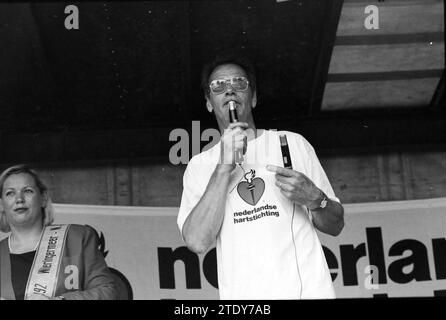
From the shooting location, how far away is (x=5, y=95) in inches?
154

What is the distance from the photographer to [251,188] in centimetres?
250

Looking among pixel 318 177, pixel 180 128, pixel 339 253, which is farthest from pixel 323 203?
pixel 180 128

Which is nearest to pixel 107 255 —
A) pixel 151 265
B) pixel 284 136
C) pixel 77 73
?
pixel 151 265

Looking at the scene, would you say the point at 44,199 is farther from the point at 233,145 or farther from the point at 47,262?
the point at 233,145

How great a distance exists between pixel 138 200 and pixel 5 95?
905 millimetres

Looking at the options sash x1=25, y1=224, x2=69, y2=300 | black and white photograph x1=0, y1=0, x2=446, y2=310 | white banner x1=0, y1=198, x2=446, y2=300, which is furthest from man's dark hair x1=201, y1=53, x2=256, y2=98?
white banner x1=0, y1=198, x2=446, y2=300

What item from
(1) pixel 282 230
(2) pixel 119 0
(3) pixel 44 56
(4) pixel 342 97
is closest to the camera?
(1) pixel 282 230

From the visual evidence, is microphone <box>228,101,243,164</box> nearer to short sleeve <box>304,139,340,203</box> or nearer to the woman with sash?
short sleeve <box>304,139,340,203</box>

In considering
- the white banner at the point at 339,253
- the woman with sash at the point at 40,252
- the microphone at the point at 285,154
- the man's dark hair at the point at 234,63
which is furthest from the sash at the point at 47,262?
the microphone at the point at 285,154

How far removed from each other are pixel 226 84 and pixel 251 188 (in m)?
0.39

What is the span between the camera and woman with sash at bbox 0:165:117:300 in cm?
338

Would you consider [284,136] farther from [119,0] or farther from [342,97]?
[342,97]

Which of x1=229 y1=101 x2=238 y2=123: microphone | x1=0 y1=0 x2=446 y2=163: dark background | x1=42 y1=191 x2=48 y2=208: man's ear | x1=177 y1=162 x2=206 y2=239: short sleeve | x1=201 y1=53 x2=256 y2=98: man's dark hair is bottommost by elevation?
x1=177 y1=162 x2=206 y2=239: short sleeve

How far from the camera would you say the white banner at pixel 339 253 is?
3.92 meters
